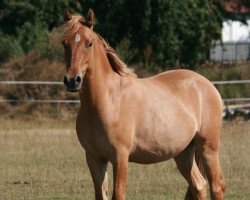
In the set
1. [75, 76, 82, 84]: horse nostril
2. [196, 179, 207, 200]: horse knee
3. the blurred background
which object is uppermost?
[75, 76, 82, 84]: horse nostril

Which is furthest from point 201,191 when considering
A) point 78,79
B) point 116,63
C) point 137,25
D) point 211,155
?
point 137,25

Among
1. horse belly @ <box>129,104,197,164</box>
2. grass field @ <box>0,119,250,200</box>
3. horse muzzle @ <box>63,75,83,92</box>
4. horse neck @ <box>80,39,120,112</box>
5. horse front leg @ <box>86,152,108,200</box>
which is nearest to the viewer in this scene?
horse muzzle @ <box>63,75,83,92</box>

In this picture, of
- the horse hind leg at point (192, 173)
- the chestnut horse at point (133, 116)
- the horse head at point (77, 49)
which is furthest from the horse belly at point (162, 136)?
the horse head at point (77, 49)

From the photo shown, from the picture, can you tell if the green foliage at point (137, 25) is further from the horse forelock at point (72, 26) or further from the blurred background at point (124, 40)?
the horse forelock at point (72, 26)

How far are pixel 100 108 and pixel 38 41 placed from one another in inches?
764

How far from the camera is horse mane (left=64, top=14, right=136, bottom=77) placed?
23.9 ft

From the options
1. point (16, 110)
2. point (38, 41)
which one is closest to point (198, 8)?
point (38, 41)

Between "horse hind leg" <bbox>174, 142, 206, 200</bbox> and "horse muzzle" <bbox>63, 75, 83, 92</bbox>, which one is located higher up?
"horse muzzle" <bbox>63, 75, 83, 92</bbox>

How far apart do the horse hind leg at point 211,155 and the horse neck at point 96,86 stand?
4.59ft

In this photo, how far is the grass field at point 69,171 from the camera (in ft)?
32.9

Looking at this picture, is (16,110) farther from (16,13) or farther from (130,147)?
(130,147)

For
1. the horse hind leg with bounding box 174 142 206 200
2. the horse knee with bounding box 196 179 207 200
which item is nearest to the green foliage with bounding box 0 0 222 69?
the horse hind leg with bounding box 174 142 206 200

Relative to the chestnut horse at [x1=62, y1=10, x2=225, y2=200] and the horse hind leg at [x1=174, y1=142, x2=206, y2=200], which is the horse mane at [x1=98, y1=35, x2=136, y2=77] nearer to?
the chestnut horse at [x1=62, y1=10, x2=225, y2=200]

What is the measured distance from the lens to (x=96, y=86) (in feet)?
24.9
